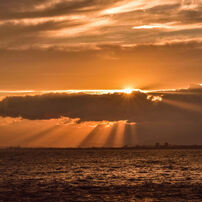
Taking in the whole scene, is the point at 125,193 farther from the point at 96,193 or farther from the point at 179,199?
the point at 179,199

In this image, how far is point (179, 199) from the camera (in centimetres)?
5566

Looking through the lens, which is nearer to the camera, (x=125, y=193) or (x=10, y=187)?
(x=125, y=193)

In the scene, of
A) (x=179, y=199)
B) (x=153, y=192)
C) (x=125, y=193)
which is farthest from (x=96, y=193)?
(x=179, y=199)

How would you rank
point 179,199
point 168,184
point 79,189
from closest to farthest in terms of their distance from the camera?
point 179,199 < point 79,189 < point 168,184

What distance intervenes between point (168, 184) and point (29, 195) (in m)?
27.0

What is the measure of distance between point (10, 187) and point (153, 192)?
26.0 meters

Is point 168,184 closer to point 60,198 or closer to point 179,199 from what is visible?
point 179,199

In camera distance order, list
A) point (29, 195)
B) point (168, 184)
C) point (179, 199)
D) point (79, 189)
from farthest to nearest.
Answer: point (168, 184) < point (79, 189) < point (29, 195) < point (179, 199)

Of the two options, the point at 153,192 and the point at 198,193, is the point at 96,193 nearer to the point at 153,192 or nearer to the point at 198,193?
the point at 153,192

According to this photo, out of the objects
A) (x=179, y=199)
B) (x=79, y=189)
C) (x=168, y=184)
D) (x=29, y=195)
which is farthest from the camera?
(x=168, y=184)

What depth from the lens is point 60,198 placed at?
190 ft

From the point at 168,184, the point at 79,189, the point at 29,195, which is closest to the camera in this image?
the point at 29,195

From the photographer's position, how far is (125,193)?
62.7 m

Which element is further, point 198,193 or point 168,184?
point 168,184
